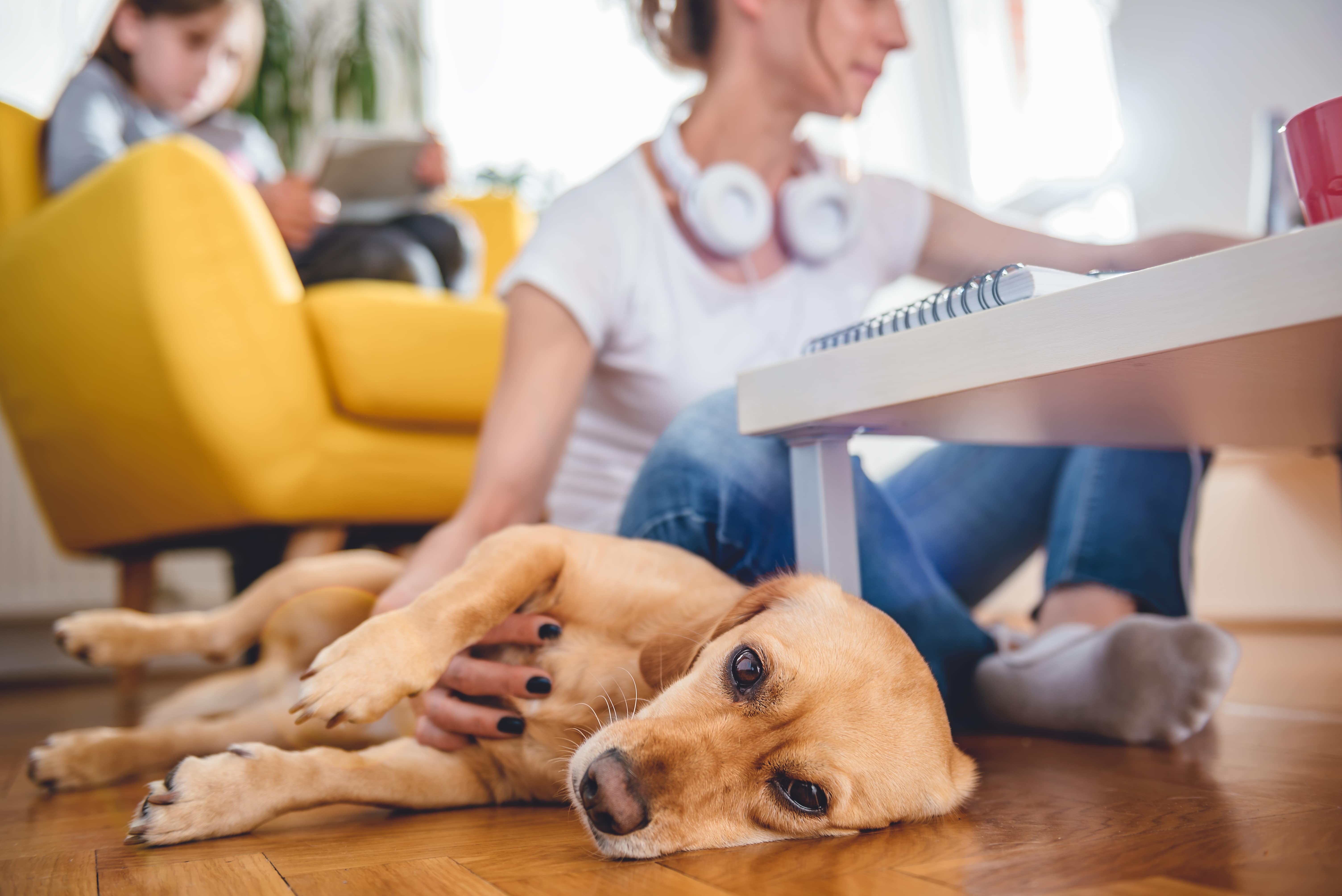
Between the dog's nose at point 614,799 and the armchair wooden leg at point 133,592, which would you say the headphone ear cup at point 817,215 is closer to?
the dog's nose at point 614,799

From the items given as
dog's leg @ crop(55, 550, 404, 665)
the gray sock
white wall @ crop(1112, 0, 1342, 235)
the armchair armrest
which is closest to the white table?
the gray sock

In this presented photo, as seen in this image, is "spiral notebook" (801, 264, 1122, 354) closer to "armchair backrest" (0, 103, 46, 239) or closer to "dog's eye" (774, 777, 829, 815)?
"dog's eye" (774, 777, 829, 815)

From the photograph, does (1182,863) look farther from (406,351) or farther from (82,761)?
(406,351)

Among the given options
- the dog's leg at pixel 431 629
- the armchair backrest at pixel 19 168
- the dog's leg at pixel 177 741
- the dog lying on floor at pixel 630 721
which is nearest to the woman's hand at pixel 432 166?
the armchair backrest at pixel 19 168

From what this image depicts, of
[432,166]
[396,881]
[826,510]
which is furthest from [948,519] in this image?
[432,166]

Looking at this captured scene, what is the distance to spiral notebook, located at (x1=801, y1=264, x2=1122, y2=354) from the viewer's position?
739 mm

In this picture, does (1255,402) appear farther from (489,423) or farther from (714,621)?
(489,423)

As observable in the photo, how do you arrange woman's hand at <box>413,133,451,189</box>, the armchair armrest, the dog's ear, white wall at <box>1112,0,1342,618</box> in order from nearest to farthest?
the dog's ear, the armchair armrest, woman's hand at <box>413,133,451,189</box>, white wall at <box>1112,0,1342,618</box>

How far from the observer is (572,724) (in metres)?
1.01

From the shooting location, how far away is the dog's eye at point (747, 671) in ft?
2.83

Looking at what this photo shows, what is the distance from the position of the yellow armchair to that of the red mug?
190 cm

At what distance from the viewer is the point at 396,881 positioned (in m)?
0.71

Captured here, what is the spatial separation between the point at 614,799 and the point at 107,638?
3.45 ft

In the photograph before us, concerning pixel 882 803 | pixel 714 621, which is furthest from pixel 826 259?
pixel 882 803
